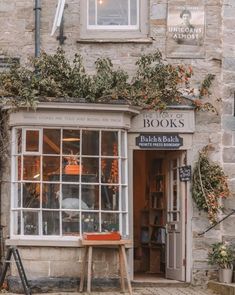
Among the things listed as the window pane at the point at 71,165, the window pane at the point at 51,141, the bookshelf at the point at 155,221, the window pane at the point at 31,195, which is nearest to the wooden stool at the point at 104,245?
the window pane at the point at 31,195

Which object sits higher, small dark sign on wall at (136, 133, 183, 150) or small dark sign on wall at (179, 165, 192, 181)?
Result: small dark sign on wall at (136, 133, 183, 150)

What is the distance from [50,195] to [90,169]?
0.79 m

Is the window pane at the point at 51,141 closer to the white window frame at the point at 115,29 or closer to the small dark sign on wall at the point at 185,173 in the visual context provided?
the white window frame at the point at 115,29

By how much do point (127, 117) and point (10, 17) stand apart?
106 inches

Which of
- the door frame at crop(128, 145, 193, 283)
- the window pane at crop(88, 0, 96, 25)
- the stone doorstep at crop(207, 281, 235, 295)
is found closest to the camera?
the stone doorstep at crop(207, 281, 235, 295)

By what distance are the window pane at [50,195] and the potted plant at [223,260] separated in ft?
8.99

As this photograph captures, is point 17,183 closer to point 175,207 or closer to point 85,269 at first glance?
point 85,269

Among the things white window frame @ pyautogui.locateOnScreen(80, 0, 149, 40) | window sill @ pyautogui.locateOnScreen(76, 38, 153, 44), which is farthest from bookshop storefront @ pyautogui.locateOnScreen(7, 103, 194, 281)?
white window frame @ pyautogui.locateOnScreen(80, 0, 149, 40)

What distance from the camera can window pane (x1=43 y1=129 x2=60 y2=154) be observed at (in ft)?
44.2

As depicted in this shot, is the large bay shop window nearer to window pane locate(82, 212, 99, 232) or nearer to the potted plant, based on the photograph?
window pane locate(82, 212, 99, 232)

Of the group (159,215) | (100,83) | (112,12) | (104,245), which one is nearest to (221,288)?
(104,245)

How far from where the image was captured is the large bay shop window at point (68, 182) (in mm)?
13352

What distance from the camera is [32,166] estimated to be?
44.2 ft

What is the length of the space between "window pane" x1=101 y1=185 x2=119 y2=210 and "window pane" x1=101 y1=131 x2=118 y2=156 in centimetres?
57
